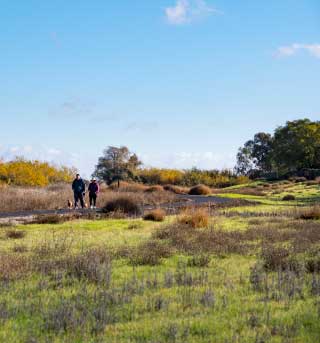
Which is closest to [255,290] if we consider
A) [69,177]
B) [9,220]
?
[9,220]

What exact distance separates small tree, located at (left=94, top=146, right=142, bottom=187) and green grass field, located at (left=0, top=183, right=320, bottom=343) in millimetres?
57630

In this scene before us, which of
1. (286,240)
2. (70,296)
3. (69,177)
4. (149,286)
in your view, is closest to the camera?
(70,296)

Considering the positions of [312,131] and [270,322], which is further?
[312,131]

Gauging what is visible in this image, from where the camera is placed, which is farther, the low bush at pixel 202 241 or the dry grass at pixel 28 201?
the dry grass at pixel 28 201

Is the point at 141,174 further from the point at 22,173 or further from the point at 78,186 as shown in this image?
the point at 78,186

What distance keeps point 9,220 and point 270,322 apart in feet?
53.6

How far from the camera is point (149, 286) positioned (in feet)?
28.0

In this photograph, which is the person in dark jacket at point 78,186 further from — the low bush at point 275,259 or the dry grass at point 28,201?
the low bush at point 275,259

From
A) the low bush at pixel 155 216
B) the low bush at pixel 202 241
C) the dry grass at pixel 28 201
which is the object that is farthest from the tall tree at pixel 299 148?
the low bush at pixel 202 241

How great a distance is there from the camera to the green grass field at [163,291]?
612 centimetres

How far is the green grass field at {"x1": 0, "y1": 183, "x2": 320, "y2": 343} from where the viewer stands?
6.12 m

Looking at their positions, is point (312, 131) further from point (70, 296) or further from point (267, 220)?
point (70, 296)

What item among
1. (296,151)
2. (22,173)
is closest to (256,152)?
(296,151)

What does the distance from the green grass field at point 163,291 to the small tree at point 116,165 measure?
57630 millimetres
